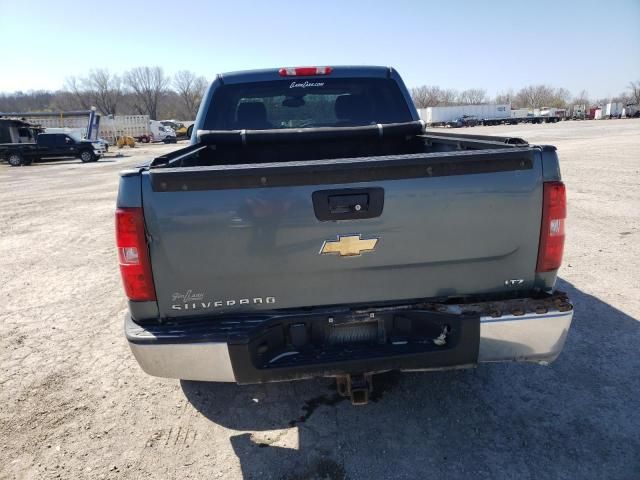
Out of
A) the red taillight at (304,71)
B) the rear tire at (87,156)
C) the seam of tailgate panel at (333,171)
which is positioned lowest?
the rear tire at (87,156)

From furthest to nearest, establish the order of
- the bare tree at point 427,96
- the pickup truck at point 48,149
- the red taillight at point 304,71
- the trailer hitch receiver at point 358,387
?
1. the bare tree at point 427,96
2. the pickup truck at point 48,149
3. the red taillight at point 304,71
4. the trailer hitch receiver at point 358,387

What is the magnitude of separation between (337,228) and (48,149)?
33.8 m

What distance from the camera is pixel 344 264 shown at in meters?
2.24

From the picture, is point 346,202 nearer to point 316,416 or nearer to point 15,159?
point 316,416

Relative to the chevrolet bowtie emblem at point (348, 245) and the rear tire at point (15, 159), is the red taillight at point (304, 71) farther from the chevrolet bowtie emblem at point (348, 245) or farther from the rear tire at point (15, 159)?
the rear tire at point (15, 159)

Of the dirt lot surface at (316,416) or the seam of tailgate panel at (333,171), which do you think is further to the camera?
the dirt lot surface at (316,416)

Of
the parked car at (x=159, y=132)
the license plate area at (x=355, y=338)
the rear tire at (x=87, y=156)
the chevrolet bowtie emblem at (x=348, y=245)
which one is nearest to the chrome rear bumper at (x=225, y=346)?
the license plate area at (x=355, y=338)

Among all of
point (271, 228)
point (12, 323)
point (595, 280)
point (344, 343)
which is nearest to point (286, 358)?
point (344, 343)

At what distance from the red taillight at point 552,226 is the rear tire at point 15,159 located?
34.7 m

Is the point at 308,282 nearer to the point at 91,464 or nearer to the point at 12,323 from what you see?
the point at 91,464

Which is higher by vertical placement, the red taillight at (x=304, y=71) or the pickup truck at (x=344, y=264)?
the red taillight at (x=304, y=71)

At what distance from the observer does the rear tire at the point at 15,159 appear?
28953 millimetres

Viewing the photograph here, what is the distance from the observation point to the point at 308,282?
7.44ft

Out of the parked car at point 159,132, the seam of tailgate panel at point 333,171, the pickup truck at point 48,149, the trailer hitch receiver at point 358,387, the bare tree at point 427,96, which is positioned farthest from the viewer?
the bare tree at point 427,96
